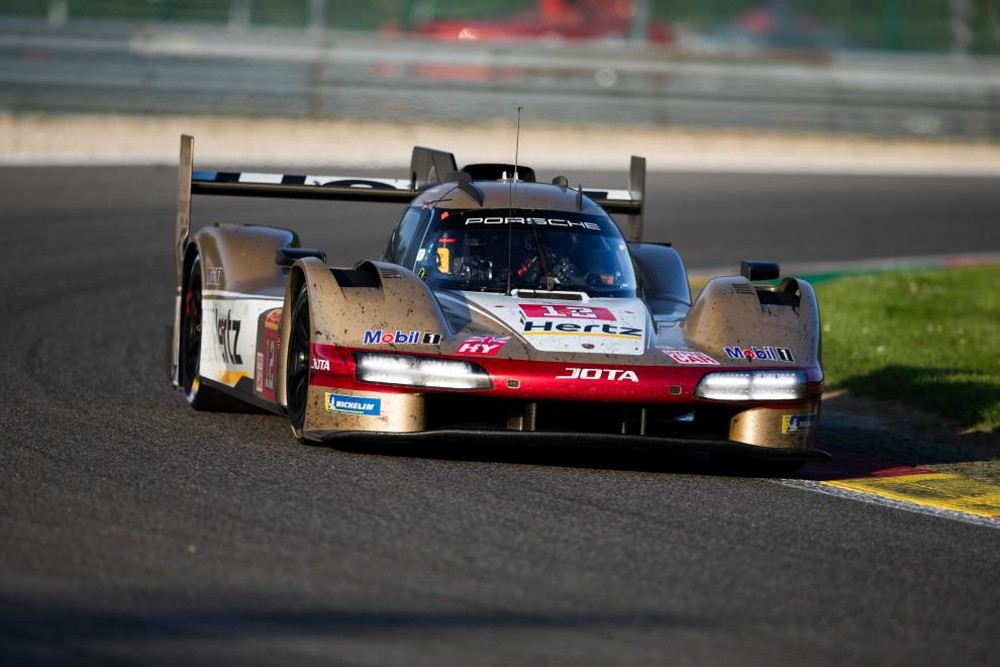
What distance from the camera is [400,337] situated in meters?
7.12

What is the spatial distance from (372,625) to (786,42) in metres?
22.8

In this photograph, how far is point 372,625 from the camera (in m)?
4.54

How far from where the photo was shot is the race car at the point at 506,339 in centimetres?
700

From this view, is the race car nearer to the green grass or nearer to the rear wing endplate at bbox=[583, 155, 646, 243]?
the rear wing endplate at bbox=[583, 155, 646, 243]

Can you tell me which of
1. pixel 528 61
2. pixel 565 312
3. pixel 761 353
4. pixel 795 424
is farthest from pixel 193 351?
pixel 528 61

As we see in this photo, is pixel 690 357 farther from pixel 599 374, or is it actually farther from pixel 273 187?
pixel 273 187

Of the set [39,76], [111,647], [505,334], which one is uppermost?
[39,76]

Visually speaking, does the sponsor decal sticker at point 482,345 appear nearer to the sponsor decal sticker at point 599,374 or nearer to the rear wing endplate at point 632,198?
the sponsor decal sticker at point 599,374

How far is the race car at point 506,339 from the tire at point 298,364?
0.01m

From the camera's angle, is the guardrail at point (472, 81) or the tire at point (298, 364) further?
the guardrail at point (472, 81)

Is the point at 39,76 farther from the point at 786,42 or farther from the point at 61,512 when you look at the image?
the point at 61,512

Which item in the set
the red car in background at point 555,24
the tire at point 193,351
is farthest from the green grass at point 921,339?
the red car in background at point 555,24

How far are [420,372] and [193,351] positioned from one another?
2.62 meters

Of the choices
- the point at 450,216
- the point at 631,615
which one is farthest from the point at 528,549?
the point at 450,216
